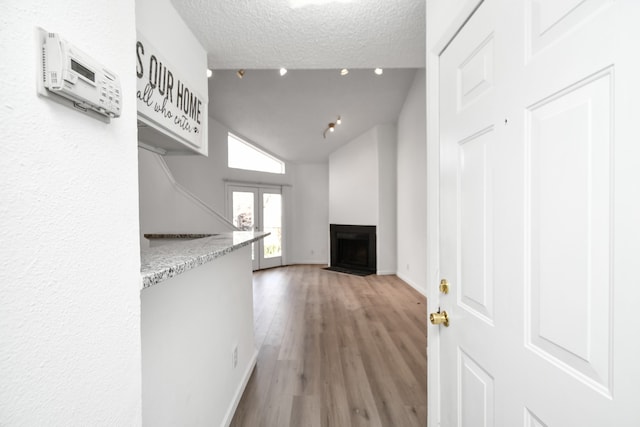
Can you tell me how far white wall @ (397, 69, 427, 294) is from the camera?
4.21 metres

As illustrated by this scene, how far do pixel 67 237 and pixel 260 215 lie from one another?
6.07 m

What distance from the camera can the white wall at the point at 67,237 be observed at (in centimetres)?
42

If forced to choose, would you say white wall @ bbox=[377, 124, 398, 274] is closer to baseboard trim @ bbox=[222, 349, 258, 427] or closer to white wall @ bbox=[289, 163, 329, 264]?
white wall @ bbox=[289, 163, 329, 264]

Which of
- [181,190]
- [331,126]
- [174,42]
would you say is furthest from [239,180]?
[174,42]

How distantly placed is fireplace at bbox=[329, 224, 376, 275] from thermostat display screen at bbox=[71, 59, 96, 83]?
5377 mm

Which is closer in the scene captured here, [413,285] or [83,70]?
[83,70]

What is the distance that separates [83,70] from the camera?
0.51 m

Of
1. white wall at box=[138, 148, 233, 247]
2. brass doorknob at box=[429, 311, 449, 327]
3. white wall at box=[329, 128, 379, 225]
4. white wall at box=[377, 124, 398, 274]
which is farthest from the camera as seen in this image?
white wall at box=[329, 128, 379, 225]

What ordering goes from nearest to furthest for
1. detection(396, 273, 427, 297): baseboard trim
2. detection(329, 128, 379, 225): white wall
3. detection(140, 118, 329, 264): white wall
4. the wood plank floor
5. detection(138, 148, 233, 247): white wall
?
the wood plank floor → detection(138, 148, 233, 247): white wall → detection(140, 118, 329, 264): white wall → detection(396, 273, 427, 297): baseboard trim → detection(329, 128, 379, 225): white wall

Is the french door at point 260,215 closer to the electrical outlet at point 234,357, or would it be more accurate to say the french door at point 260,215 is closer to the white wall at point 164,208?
the white wall at point 164,208

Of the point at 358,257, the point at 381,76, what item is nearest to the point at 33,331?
the point at 381,76

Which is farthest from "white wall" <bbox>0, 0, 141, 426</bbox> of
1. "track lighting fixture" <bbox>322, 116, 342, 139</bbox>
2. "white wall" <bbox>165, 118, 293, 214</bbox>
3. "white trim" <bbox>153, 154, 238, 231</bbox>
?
"track lighting fixture" <bbox>322, 116, 342, 139</bbox>

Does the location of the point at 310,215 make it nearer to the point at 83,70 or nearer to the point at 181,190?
the point at 181,190

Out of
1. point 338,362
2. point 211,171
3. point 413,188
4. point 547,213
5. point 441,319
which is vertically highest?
point 211,171
